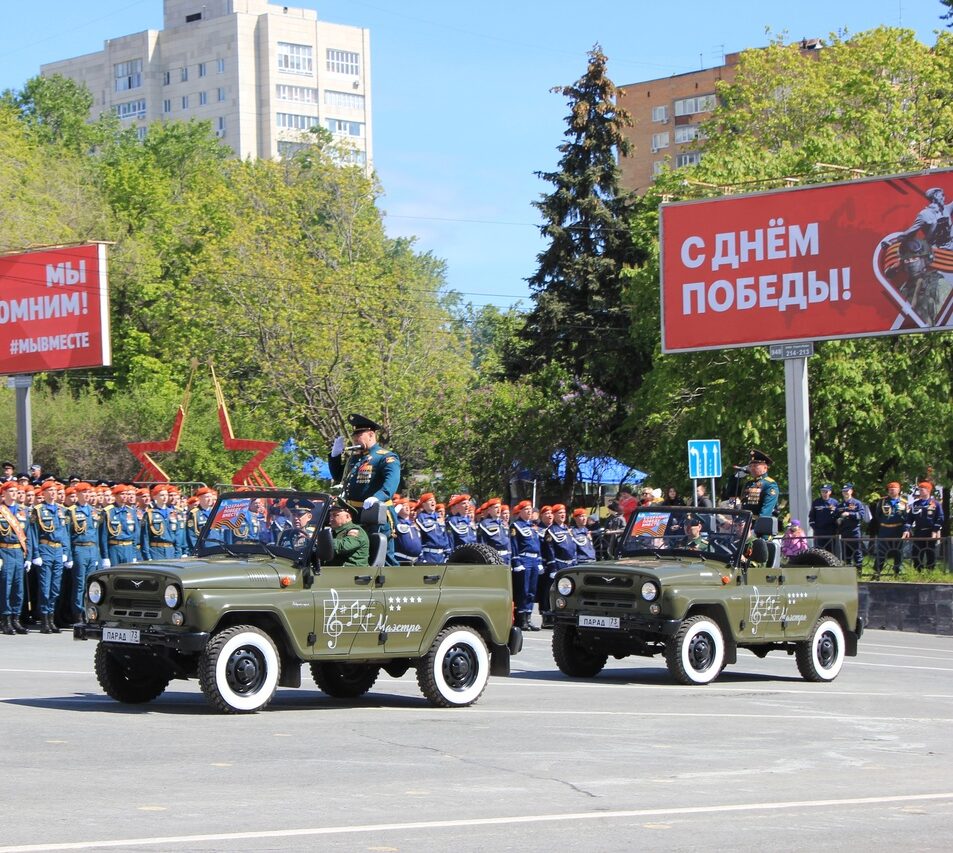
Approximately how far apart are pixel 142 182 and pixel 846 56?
28.3 meters

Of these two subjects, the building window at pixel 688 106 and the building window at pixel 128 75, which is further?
the building window at pixel 128 75

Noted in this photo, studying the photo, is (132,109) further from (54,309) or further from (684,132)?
(54,309)

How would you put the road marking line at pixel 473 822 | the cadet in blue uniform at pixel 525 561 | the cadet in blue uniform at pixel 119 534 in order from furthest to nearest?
the cadet in blue uniform at pixel 525 561 < the cadet in blue uniform at pixel 119 534 < the road marking line at pixel 473 822

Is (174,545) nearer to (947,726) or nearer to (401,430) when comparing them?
(947,726)

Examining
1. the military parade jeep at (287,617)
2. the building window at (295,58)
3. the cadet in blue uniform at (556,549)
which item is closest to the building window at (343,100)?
the building window at (295,58)

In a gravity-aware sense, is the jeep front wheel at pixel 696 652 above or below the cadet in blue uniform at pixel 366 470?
below

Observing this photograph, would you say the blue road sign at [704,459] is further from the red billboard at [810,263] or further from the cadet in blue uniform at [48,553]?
the cadet in blue uniform at [48,553]

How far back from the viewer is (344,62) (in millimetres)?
143875

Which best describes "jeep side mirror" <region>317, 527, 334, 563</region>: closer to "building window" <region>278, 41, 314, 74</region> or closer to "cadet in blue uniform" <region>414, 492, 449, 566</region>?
"cadet in blue uniform" <region>414, 492, 449, 566</region>

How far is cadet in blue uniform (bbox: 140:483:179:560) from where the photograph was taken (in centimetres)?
2425

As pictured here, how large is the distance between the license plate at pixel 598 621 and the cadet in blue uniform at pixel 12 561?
895cm

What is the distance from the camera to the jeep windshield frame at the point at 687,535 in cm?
1692

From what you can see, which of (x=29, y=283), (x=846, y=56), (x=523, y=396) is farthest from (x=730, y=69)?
(x=29, y=283)

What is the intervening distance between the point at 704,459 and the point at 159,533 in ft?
36.6
